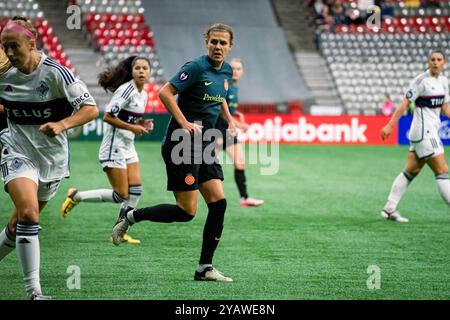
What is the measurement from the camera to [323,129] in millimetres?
27172

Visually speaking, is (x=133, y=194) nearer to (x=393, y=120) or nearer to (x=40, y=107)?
(x=393, y=120)

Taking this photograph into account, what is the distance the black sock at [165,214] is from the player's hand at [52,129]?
5.71 ft

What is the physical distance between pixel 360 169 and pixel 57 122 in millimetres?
13555

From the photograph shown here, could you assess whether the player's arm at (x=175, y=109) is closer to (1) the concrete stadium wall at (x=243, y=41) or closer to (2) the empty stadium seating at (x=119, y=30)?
(2) the empty stadium seating at (x=119, y=30)

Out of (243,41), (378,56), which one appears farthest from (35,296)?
(243,41)

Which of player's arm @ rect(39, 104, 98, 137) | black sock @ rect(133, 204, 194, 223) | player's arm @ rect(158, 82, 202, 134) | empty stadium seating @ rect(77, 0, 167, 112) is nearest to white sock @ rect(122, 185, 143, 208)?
black sock @ rect(133, 204, 194, 223)

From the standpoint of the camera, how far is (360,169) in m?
19.6

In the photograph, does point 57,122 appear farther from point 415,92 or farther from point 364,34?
point 364,34

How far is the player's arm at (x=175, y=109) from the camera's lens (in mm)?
7488

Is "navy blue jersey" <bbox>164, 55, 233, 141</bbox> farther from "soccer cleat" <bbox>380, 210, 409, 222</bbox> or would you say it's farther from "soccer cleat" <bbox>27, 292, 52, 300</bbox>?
"soccer cleat" <bbox>380, 210, 409, 222</bbox>

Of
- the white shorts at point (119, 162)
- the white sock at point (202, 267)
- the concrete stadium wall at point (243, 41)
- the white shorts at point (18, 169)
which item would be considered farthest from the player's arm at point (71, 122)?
the concrete stadium wall at point (243, 41)

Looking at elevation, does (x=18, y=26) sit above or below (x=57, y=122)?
above

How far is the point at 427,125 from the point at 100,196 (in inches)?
175
